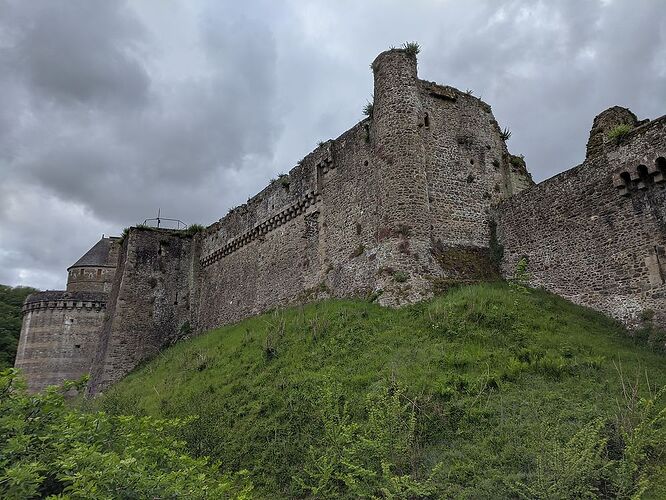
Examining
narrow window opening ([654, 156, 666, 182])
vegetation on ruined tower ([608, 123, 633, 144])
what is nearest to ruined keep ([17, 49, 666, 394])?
narrow window opening ([654, 156, 666, 182])

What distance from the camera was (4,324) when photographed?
45438mm

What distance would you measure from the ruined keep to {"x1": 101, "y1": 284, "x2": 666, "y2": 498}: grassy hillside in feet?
4.26

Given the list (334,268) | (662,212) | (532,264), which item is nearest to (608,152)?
(662,212)

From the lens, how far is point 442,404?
9.80 metres

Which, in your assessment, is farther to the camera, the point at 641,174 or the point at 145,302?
the point at 145,302

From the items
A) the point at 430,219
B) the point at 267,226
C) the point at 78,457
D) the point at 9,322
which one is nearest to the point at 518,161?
the point at 430,219

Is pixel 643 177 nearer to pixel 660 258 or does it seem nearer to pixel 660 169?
pixel 660 169

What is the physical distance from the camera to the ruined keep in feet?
45.5

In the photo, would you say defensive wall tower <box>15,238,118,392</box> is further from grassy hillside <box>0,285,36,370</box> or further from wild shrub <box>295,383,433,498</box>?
wild shrub <box>295,383,433,498</box>

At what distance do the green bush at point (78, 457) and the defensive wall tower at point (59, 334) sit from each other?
3033cm

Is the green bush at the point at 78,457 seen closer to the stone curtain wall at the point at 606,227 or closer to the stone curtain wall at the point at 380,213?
the stone curtain wall at the point at 380,213

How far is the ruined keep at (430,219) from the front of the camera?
1388 cm

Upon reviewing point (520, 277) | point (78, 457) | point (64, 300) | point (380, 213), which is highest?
point (64, 300)

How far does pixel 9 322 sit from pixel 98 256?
10304mm
